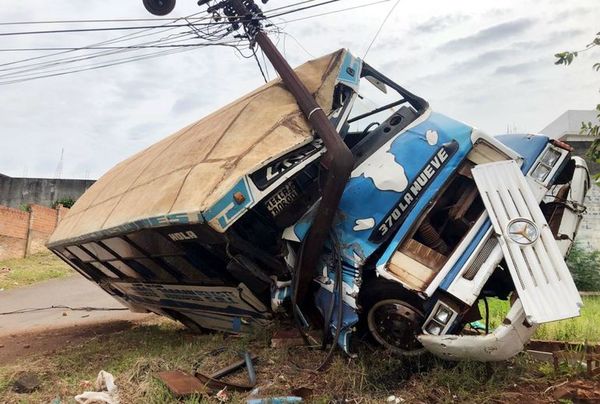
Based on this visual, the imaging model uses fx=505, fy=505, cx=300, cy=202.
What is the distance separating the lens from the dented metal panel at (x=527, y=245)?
306cm

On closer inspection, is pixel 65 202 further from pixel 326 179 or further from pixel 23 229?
pixel 326 179

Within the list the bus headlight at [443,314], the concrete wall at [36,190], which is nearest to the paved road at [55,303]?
the bus headlight at [443,314]

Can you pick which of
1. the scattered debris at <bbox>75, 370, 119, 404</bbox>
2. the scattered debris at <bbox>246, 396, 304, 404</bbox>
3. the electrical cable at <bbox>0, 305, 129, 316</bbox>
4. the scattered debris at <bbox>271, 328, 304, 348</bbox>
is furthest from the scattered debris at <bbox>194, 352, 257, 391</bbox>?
the electrical cable at <bbox>0, 305, 129, 316</bbox>

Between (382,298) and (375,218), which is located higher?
(375,218)

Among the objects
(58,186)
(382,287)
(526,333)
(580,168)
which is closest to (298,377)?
(382,287)

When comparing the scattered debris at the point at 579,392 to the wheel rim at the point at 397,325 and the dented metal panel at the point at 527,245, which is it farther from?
the wheel rim at the point at 397,325

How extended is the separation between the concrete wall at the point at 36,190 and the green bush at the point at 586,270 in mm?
18563

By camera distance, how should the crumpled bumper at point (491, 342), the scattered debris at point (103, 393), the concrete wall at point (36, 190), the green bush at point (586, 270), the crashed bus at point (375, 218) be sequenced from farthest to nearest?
the concrete wall at point (36, 190) < the green bush at point (586, 270) < the scattered debris at point (103, 393) < the crashed bus at point (375, 218) < the crumpled bumper at point (491, 342)

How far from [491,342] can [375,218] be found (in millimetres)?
1129

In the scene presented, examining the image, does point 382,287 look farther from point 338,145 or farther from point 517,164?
point 517,164

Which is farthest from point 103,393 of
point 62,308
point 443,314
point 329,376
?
point 62,308

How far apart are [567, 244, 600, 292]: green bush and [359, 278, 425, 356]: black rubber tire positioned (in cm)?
794

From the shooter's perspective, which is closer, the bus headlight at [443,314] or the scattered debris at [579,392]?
the scattered debris at [579,392]

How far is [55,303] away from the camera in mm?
10070
